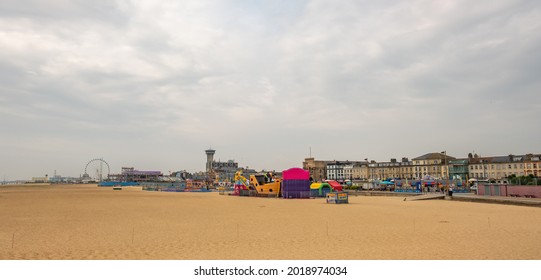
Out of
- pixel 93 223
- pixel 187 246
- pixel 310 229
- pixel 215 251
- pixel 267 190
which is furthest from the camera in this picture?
pixel 267 190

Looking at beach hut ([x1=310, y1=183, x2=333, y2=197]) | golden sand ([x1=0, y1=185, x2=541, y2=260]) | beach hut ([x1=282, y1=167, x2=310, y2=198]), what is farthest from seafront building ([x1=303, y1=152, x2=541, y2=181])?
golden sand ([x1=0, y1=185, x2=541, y2=260])

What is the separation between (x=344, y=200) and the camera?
125ft

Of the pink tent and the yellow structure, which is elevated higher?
the pink tent

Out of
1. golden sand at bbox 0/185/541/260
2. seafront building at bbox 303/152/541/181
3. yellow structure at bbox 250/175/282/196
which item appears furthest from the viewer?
seafront building at bbox 303/152/541/181

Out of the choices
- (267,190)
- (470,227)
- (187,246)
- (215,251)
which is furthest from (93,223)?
(267,190)

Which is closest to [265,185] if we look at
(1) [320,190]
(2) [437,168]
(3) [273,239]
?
(1) [320,190]

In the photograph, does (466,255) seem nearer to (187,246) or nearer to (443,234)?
(443,234)

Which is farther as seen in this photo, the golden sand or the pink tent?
the pink tent

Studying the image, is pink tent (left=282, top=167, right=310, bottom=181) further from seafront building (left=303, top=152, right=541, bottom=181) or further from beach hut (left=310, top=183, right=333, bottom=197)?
seafront building (left=303, top=152, right=541, bottom=181)

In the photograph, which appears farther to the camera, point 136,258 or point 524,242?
point 524,242

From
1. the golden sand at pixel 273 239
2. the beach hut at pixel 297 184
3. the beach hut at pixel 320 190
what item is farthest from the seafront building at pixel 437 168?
the golden sand at pixel 273 239

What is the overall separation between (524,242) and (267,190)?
42167 millimetres

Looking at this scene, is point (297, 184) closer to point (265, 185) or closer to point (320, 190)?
point (320, 190)

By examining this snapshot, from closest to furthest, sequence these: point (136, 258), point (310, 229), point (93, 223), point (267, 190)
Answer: point (136, 258), point (310, 229), point (93, 223), point (267, 190)
